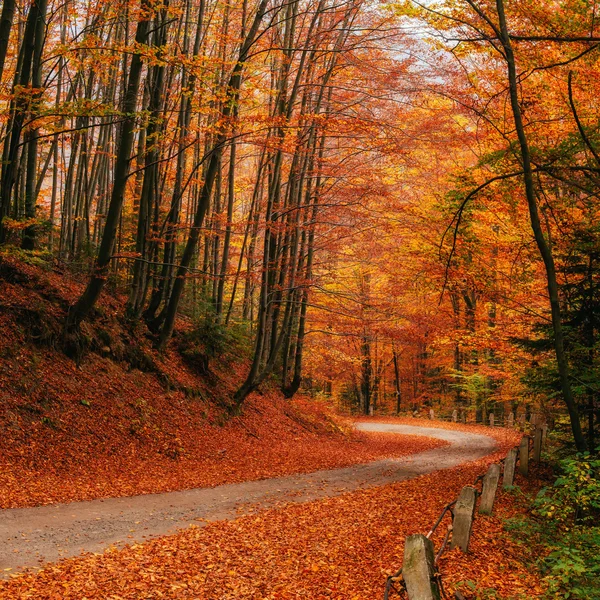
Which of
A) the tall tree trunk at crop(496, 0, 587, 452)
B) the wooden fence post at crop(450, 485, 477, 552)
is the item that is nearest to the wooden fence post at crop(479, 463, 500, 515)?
the tall tree trunk at crop(496, 0, 587, 452)

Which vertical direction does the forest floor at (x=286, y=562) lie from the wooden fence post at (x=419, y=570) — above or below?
below

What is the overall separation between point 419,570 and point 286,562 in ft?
8.89

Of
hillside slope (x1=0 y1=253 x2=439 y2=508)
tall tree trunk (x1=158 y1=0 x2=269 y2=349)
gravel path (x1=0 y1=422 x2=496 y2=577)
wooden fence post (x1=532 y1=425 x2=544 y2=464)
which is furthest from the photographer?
wooden fence post (x1=532 y1=425 x2=544 y2=464)

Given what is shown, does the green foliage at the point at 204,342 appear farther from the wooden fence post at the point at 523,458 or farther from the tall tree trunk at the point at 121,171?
the wooden fence post at the point at 523,458

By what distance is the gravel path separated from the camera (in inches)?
235

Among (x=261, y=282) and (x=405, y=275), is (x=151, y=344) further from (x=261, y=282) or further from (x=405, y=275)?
(x=405, y=275)

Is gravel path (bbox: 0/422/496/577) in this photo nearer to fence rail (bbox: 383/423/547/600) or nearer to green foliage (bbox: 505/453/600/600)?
fence rail (bbox: 383/423/547/600)

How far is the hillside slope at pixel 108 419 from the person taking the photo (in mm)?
9055

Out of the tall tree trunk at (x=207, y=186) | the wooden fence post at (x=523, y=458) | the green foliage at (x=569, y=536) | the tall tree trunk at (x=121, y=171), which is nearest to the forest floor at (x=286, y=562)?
→ the green foliage at (x=569, y=536)

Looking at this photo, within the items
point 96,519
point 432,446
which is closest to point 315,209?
point 432,446

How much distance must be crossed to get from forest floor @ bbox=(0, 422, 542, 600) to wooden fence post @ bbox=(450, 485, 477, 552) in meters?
0.16

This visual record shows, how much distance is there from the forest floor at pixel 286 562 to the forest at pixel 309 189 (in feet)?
6.43

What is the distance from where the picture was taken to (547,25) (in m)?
8.10

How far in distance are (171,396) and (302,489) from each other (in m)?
5.16
